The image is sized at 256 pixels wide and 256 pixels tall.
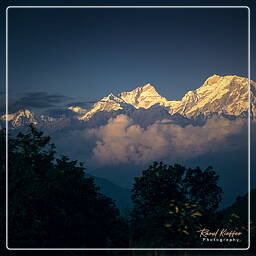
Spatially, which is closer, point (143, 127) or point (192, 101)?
point (192, 101)

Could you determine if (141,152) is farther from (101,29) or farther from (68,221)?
(101,29)

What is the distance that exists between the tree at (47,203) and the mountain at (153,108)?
51 centimetres

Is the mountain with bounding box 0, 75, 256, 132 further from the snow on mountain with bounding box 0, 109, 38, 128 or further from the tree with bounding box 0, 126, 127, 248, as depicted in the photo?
the tree with bounding box 0, 126, 127, 248

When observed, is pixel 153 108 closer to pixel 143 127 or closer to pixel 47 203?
pixel 143 127

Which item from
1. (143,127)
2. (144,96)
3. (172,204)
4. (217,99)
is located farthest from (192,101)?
(172,204)

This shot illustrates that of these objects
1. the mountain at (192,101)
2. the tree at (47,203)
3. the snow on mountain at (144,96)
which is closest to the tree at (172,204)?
the tree at (47,203)

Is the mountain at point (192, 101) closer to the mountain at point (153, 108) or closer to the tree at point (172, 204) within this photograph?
the mountain at point (153, 108)

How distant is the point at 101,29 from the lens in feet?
31.2

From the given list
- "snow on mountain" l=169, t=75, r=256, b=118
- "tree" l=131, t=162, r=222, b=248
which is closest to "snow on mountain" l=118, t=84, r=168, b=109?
"snow on mountain" l=169, t=75, r=256, b=118

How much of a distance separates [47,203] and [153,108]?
3446mm

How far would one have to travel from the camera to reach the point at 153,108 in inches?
386

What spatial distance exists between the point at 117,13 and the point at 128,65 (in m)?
1.24

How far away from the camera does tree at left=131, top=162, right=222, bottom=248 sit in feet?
27.8

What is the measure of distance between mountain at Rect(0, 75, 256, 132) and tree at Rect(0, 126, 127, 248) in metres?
0.51
